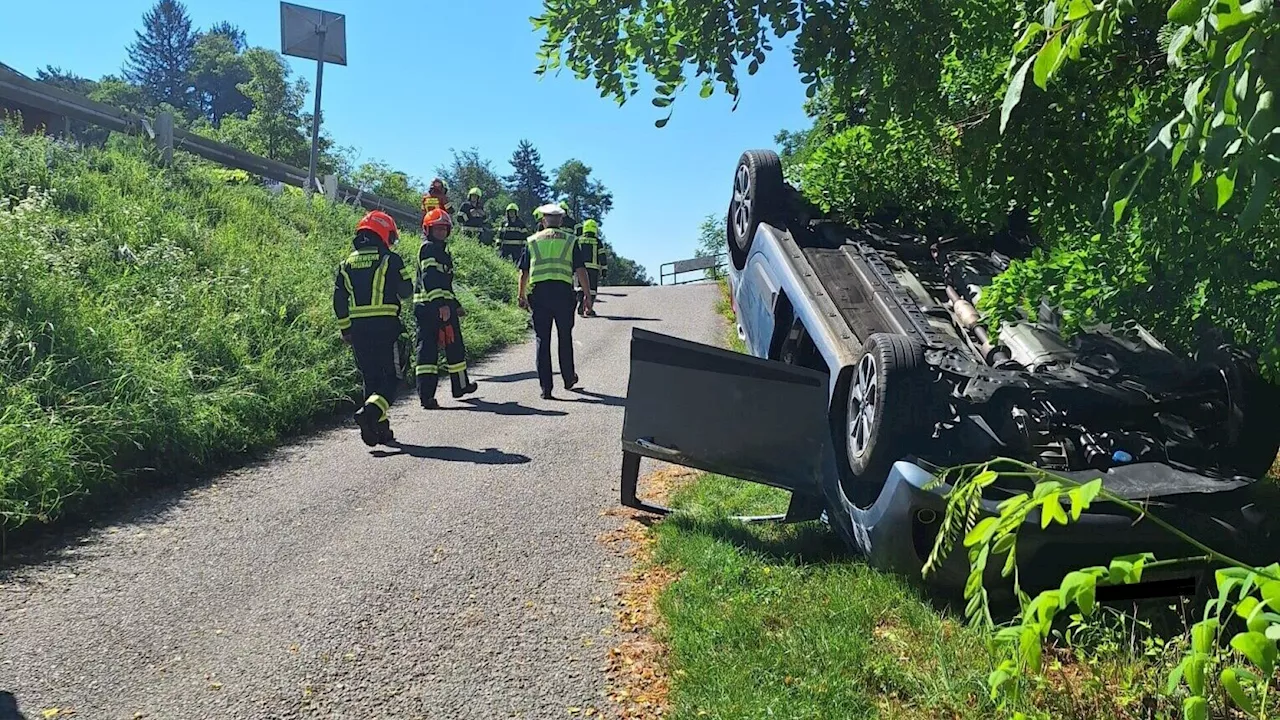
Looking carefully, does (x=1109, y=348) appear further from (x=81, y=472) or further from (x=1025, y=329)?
(x=81, y=472)

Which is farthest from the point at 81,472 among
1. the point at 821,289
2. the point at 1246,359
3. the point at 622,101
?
the point at 1246,359

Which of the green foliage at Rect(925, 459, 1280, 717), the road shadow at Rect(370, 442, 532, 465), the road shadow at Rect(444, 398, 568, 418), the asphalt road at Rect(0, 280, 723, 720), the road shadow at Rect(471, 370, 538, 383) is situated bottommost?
the asphalt road at Rect(0, 280, 723, 720)

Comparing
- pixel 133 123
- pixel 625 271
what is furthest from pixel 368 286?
pixel 625 271

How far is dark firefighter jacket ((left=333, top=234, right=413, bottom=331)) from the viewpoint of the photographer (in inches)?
270

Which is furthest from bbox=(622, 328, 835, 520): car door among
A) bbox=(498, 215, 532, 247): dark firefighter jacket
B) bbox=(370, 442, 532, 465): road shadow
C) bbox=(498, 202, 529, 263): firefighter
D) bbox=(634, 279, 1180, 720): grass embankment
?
bbox=(498, 215, 532, 247): dark firefighter jacket

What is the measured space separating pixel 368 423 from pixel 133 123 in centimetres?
900

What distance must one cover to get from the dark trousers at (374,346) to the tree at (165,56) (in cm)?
10901

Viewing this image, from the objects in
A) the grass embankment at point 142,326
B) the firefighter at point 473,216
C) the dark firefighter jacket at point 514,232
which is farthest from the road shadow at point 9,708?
the firefighter at point 473,216

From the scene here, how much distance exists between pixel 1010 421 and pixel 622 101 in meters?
2.11

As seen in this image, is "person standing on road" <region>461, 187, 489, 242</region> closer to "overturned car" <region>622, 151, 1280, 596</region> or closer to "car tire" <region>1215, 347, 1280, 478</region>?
"overturned car" <region>622, 151, 1280, 596</region>

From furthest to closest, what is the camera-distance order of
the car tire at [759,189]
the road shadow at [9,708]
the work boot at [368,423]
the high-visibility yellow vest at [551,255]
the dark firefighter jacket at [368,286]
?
1. the high-visibility yellow vest at [551,255]
2. the dark firefighter jacket at [368,286]
3. the work boot at [368,423]
4. the car tire at [759,189]
5. the road shadow at [9,708]

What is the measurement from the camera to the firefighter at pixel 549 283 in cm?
838

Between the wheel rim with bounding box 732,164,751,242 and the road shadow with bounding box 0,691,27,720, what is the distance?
4711mm

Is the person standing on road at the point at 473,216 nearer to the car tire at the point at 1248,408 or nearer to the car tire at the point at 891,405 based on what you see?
the car tire at the point at 891,405
